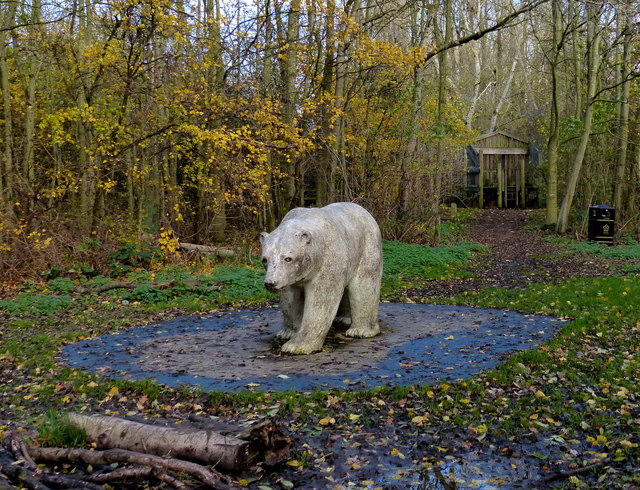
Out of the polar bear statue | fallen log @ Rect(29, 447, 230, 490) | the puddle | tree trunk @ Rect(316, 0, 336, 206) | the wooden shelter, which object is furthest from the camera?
the wooden shelter

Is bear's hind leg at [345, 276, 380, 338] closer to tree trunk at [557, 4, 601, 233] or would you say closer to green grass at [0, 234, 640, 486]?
green grass at [0, 234, 640, 486]

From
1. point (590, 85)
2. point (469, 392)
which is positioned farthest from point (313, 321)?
point (590, 85)

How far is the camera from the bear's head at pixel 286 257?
20.9 feet

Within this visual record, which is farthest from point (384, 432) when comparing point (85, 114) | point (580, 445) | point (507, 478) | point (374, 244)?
point (85, 114)

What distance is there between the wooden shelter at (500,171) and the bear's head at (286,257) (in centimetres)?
2690

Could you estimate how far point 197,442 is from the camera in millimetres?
4090

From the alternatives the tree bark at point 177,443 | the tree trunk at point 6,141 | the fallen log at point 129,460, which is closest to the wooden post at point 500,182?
the tree trunk at point 6,141

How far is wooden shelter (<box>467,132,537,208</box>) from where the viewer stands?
107 feet

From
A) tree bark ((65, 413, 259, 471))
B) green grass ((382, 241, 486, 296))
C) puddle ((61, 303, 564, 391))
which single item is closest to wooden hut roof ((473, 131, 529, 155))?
Result: green grass ((382, 241, 486, 296))

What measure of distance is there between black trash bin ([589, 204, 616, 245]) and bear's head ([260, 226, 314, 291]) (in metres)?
14.0

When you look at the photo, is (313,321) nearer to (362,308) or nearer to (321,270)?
(321,270)

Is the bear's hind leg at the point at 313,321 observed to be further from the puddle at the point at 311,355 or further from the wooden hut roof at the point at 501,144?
the wooden hut roof at the point at 501,144

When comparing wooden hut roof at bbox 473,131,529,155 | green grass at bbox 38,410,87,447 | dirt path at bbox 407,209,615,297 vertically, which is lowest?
green grass at bbox 38,410,87,447

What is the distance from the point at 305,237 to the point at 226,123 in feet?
31.5
